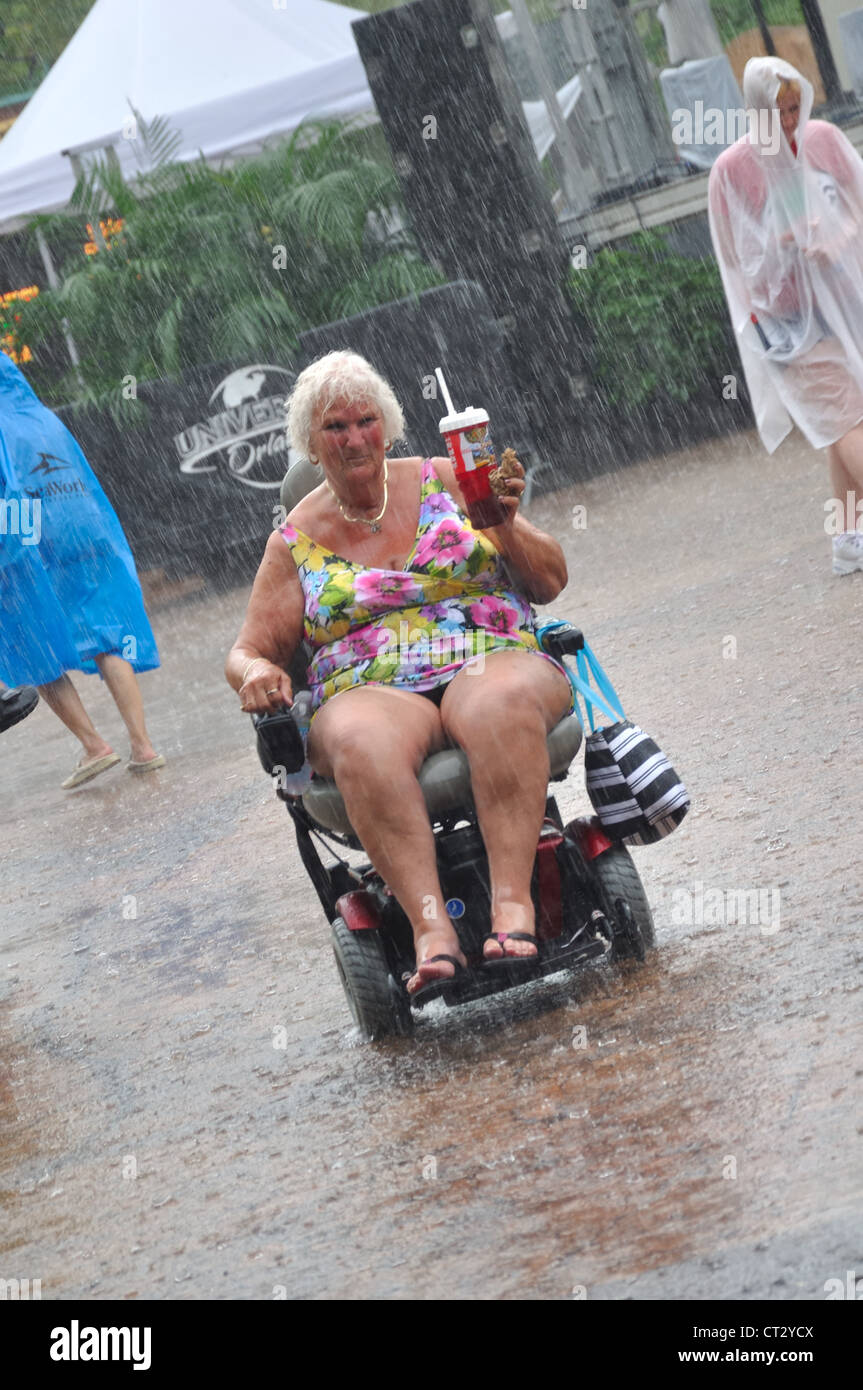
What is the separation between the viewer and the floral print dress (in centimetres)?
408

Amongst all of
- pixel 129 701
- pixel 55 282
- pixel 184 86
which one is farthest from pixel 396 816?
pixel 55 282

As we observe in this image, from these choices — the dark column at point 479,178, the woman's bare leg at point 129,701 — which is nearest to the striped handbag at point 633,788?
the woman's bare leg at point 129,701

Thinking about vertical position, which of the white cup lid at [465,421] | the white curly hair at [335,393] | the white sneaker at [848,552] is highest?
the white curly hair at [335,393]

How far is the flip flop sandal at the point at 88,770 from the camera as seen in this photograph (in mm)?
8078

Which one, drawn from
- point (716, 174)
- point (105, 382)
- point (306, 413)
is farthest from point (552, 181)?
point (306, 413)

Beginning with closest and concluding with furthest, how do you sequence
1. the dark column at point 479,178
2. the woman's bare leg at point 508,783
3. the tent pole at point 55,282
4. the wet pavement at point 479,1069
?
the wet pavement at point 479,1069 < the woman's bare leg at point 508,783 < the dark column at point 479,178 < the tent pole at point 55,282

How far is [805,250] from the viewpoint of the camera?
703 cm

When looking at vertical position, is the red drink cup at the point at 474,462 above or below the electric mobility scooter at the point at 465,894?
above

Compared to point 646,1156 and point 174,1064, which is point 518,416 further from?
point 646,1156

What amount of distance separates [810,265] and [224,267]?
7.90 metres

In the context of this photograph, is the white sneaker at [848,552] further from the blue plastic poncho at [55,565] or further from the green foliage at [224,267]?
the green foliage at [224,267]

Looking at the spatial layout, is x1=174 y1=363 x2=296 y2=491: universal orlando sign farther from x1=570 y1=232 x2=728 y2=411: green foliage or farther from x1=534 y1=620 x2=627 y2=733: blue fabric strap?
x1=534 y1=620 x2=627 y2=733: blue fabric strap

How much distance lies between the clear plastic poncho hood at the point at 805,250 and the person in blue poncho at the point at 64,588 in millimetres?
2956
